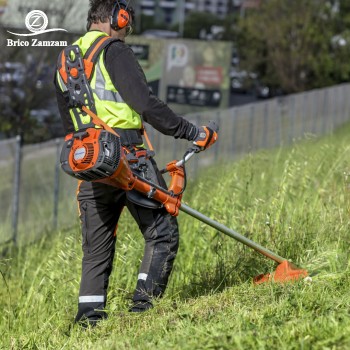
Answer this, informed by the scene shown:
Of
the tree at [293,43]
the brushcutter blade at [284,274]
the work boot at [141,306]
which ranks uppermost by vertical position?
the brushcutter blade at [284,274]

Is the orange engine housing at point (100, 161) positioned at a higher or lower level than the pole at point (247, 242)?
higher

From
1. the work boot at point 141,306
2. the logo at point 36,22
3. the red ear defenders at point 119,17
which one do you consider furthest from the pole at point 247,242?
the logo at point 36,22

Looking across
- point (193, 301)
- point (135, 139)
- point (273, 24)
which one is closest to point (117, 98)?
point (135, 139)

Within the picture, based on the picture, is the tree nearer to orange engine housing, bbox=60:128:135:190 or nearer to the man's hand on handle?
the man's hand on handle

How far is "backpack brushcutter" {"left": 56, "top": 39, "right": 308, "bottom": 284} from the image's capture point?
5414 millimetres

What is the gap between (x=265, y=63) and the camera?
33.8 metres

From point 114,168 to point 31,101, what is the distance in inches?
503

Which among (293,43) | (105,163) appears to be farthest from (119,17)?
(293,43)

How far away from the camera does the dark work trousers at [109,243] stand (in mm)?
5871

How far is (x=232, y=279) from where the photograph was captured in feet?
21.0

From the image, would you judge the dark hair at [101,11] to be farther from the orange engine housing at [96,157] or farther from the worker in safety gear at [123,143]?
the orange engine housing at [96,157]

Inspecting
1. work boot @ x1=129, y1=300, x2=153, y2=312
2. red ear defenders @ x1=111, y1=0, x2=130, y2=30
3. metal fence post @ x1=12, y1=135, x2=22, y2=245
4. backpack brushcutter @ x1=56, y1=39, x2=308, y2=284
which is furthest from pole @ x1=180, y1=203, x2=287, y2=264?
metal fence post @ x1=12, y1=135, x2=22, y2=245

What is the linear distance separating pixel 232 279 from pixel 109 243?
88 centimetres

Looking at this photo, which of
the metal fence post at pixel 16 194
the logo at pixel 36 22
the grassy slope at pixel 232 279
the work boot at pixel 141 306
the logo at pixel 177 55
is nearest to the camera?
the grassy slope at pixel 232 279
